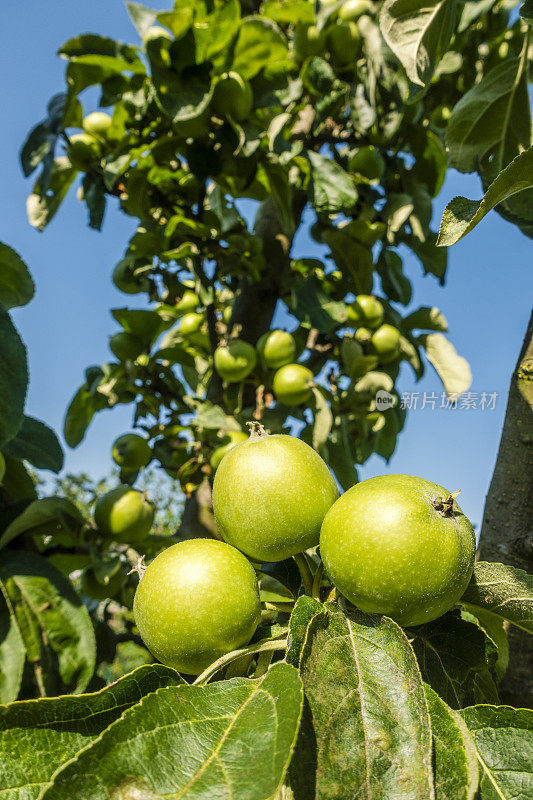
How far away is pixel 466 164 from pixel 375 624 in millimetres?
1365

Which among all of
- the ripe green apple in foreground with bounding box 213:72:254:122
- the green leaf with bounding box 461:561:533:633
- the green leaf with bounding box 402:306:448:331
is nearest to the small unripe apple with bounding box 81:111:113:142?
the ripe green apple in foreground with bounding box 213:72:254:122

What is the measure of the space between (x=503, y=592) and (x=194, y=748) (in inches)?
17.0

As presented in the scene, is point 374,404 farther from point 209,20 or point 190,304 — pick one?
point 209,20

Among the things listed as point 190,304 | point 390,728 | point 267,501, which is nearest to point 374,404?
point 190,304

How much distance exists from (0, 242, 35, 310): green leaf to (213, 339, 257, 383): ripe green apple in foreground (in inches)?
26.6

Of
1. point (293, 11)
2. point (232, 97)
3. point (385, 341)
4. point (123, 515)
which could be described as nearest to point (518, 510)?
point (123, 515)

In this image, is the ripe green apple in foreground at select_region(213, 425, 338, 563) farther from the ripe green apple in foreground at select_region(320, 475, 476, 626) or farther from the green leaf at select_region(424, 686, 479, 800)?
the green leaf at select_region(424, 686, 479, 800)

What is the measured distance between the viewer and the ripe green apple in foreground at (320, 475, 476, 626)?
64 cm

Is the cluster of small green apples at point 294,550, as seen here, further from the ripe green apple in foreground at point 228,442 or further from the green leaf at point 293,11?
the green leaf at point 293,11

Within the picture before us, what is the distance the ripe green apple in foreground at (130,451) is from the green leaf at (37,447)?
30cm

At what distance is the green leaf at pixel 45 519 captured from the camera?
1.47 m

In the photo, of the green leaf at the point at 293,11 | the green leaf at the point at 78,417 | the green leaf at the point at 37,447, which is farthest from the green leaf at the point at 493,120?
the green leaf at the point at 78,417

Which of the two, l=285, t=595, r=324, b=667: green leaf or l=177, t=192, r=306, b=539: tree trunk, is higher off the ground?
l=177, t=192, r=306, b=539: tree trunk

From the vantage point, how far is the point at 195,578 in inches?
27.5
